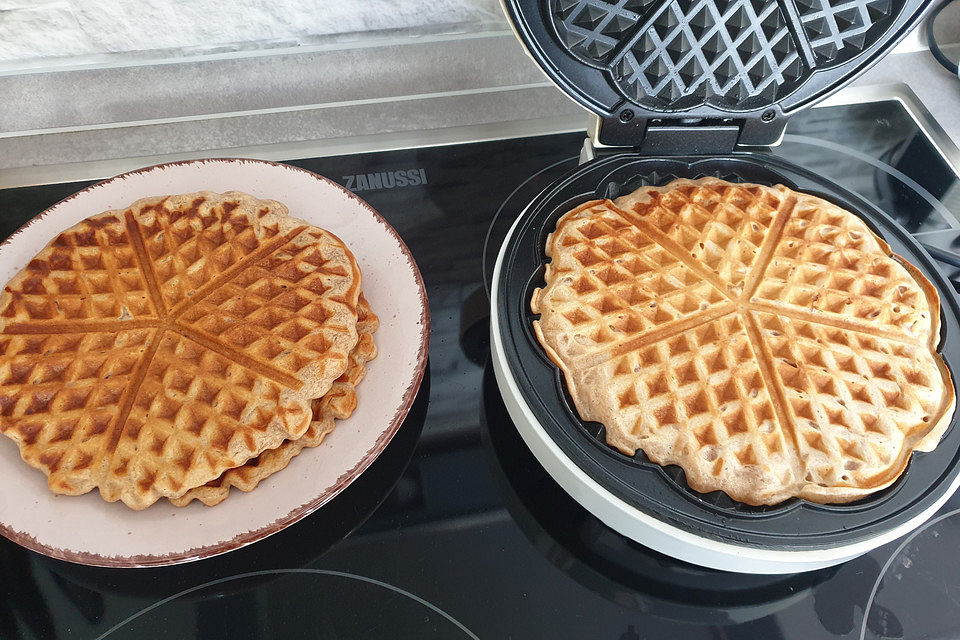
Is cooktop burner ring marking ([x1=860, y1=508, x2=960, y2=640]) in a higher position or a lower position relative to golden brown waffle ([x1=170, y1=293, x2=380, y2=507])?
lower

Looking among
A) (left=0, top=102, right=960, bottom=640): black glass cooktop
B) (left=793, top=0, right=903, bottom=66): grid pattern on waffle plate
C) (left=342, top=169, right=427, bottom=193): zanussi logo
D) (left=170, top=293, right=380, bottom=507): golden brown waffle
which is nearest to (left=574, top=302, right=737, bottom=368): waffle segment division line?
(left=0, top=102, right=960, bottom=640): black glass cooktop

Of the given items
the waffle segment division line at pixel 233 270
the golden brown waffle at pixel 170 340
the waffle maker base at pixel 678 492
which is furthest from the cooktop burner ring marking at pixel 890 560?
the waffle segment division line at pixel 233 270

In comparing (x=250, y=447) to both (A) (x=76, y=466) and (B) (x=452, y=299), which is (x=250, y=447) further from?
(B) (x=452, y=299)

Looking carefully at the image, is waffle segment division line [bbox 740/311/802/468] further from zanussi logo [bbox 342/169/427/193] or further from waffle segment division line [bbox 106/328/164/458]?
waffle segment division line [bbox 106/328/164/458]

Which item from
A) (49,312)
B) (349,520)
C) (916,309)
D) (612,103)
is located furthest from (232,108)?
(916,309)

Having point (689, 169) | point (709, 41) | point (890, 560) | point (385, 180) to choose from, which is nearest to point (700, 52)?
point (709, 41)

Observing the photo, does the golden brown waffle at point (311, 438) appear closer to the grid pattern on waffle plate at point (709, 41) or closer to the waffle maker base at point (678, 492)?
the waffle maker base at point (678, 492)
